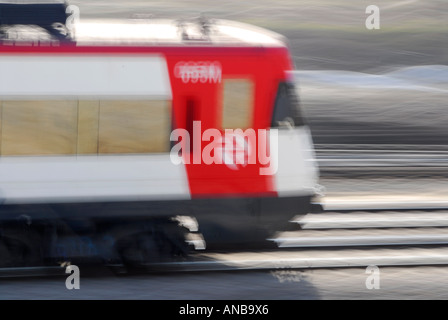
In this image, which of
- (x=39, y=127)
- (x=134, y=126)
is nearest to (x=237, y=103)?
(x=134, y=126)

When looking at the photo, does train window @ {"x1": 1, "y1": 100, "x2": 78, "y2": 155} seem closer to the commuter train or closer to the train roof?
the commuter train

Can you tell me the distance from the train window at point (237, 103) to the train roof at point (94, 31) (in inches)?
16.7

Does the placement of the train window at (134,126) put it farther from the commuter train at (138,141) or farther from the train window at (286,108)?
the train window at (286,108)

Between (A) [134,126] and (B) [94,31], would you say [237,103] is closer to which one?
(A) [134,126]

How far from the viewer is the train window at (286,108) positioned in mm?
9266

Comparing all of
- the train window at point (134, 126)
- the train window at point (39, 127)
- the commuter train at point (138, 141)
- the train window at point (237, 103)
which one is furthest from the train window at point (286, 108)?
the train window at point (39, 127)

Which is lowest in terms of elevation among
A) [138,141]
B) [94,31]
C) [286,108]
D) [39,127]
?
[138,141]

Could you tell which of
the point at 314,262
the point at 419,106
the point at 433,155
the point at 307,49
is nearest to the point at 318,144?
the point at 433,155

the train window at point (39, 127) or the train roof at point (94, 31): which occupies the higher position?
the train roof at point (94, 31)

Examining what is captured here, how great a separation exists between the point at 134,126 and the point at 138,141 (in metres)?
0.15

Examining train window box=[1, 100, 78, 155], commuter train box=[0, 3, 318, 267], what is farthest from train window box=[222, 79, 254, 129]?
train window box=[1, 100, 78, 155]

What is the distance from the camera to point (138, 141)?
8.97 meters

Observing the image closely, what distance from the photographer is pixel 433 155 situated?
1689 centimetres
